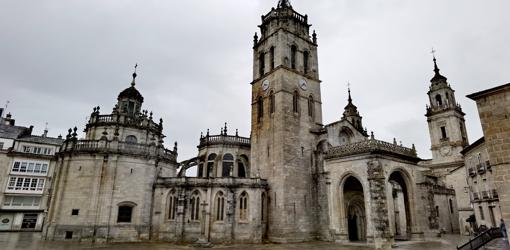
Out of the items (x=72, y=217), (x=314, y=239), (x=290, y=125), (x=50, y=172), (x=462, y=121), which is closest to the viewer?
(x=72, y=217)

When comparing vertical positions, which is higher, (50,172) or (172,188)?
(50,172)

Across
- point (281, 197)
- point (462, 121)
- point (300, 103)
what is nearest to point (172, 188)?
point (281, 197)

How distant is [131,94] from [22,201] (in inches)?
825

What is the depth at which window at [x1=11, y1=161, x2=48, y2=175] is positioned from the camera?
122ft

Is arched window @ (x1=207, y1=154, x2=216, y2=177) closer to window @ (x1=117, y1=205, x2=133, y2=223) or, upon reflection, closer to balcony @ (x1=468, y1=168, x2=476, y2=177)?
window @ (x1=117, y1=205, x2=133, y2=223)

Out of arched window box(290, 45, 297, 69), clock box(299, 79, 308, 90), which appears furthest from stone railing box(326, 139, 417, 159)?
arched window box(290, 45, 297, 69)

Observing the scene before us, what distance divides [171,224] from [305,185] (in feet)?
41.7

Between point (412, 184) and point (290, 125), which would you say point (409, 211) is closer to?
point (412, 184)

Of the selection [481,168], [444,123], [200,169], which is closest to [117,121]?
[200,169]

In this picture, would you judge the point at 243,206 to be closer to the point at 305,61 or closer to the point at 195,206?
the point at 195,206

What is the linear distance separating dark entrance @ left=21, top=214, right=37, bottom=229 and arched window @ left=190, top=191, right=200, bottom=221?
2613 cm

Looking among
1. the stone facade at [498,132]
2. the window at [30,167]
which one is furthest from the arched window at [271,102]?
the window at [30,167]

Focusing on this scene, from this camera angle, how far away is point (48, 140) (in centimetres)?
4169

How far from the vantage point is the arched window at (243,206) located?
25.8 meters
